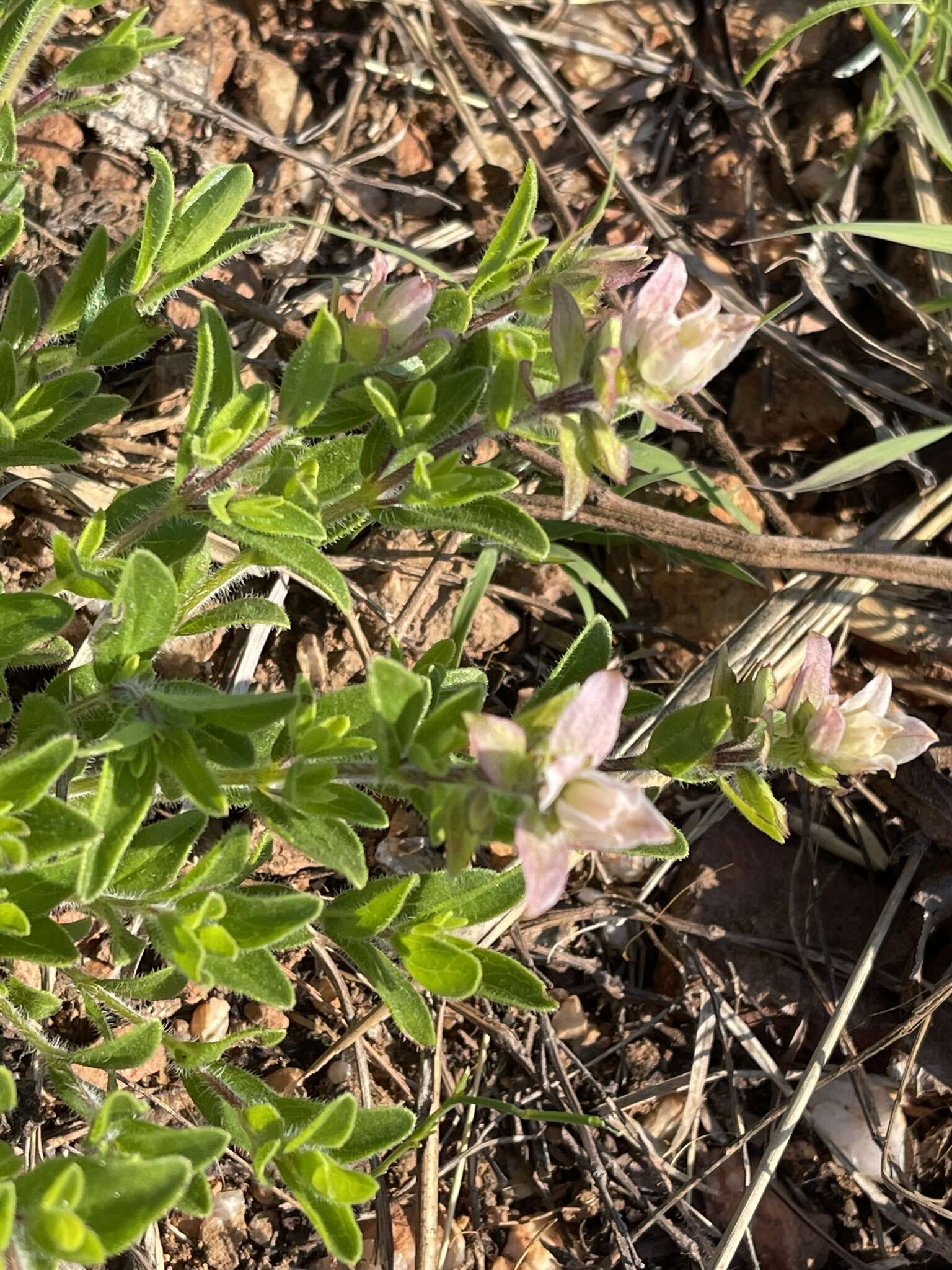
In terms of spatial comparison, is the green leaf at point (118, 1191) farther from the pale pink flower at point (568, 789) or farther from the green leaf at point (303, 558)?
the green leaf at point (303, 558)

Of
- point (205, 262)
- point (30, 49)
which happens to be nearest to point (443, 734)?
point (205, 262)

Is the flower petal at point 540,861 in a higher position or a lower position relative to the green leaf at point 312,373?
lower

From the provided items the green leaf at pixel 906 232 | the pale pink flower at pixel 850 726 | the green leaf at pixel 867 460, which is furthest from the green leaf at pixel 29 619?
the green leaf at pixel 906 232

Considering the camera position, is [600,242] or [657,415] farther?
[600,242]

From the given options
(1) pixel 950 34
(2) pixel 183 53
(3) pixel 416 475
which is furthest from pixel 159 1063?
(1) pixel 950 34

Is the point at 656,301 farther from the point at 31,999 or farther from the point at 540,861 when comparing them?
the point at 31,999

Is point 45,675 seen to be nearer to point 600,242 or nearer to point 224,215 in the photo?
point 224,215
